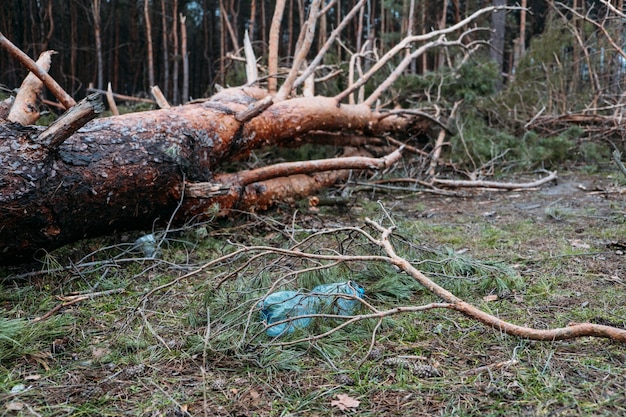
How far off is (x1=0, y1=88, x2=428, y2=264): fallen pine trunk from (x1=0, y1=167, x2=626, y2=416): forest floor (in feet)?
0.76

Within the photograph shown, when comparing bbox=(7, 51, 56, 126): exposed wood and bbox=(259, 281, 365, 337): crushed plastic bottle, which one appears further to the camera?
bbox=(7, 51, 56, 126): exposed wood

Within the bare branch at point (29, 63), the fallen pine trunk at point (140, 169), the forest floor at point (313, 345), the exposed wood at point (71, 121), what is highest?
the bare branch at point (29, 63)

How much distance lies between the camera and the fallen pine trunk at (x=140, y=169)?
99.9 inches

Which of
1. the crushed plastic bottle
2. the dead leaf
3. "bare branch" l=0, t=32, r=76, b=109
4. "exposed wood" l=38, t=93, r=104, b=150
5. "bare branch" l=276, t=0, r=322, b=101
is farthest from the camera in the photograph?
"bare branch" l=276, t=0, r=322, b=101

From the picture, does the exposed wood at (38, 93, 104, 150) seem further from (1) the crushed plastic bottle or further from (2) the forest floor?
(1) the crushed plastic bottle

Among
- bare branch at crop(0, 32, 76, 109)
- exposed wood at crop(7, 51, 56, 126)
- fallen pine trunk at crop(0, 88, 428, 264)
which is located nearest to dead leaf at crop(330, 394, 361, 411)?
fallen pine trunk at crop(0, 88, 428, 264)

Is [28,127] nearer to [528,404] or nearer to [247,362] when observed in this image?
[247,362]

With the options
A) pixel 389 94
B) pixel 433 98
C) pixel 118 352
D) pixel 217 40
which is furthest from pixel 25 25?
pixel 118 352

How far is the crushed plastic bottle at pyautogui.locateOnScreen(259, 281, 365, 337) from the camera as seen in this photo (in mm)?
1979

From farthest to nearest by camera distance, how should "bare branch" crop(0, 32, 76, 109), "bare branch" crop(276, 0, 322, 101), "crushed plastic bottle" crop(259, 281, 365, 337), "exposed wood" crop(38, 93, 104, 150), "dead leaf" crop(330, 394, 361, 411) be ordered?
"bare branch" crop(276, 0, 322, 101)
"bare branch" crop(0, 32, 76, 109)
"exposed wood" crop(38, 93, 104, 150)
"crushed plastic bottle" crop(259, 281, 365, 337)
"dead leaf" crop(330, 394, 361, 411)

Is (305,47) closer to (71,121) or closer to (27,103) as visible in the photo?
(27,103)

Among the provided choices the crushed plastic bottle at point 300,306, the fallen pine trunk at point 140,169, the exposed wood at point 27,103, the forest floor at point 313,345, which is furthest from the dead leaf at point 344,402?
the exposed wood at point 27,103

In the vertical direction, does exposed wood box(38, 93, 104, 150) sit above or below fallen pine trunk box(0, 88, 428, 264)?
above

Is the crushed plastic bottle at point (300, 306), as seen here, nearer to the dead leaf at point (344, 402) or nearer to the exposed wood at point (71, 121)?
the dead leaf at point (344, 402)
